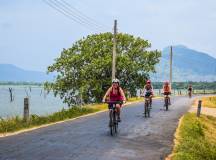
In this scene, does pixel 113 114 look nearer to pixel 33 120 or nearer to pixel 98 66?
pixel 33 120

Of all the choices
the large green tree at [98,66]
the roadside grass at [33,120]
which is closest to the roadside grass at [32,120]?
the roadside grass at [33,120]

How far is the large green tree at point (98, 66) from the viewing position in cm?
5806

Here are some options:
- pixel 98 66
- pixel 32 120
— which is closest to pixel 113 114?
pixel 32 120

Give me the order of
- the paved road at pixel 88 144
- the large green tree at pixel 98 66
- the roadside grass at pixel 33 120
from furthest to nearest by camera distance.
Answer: the large green tree at pixel 98 66 < the roadside grass at pixel 33 120 < the paved road at pixel 88 144

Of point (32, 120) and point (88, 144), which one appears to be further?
point (32, 120)

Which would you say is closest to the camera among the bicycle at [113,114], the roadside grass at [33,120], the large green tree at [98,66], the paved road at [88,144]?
the paved road at [88,144]

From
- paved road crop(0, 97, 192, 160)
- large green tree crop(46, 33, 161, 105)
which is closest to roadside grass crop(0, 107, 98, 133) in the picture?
paved road crop(0, 97, 192, 160)

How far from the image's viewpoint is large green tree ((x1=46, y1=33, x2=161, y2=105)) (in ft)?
190

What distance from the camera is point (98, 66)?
56.9 meters

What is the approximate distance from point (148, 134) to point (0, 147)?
23.4 ft

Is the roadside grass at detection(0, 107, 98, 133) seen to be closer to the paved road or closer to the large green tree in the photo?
the paved road

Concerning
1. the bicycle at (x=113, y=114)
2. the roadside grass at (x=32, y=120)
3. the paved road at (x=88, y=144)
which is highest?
the bicycle at (x=113, y=114)

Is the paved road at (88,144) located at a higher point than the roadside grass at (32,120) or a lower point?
lower

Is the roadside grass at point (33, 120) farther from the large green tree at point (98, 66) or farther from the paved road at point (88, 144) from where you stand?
the large green tree at point (98, 66)
